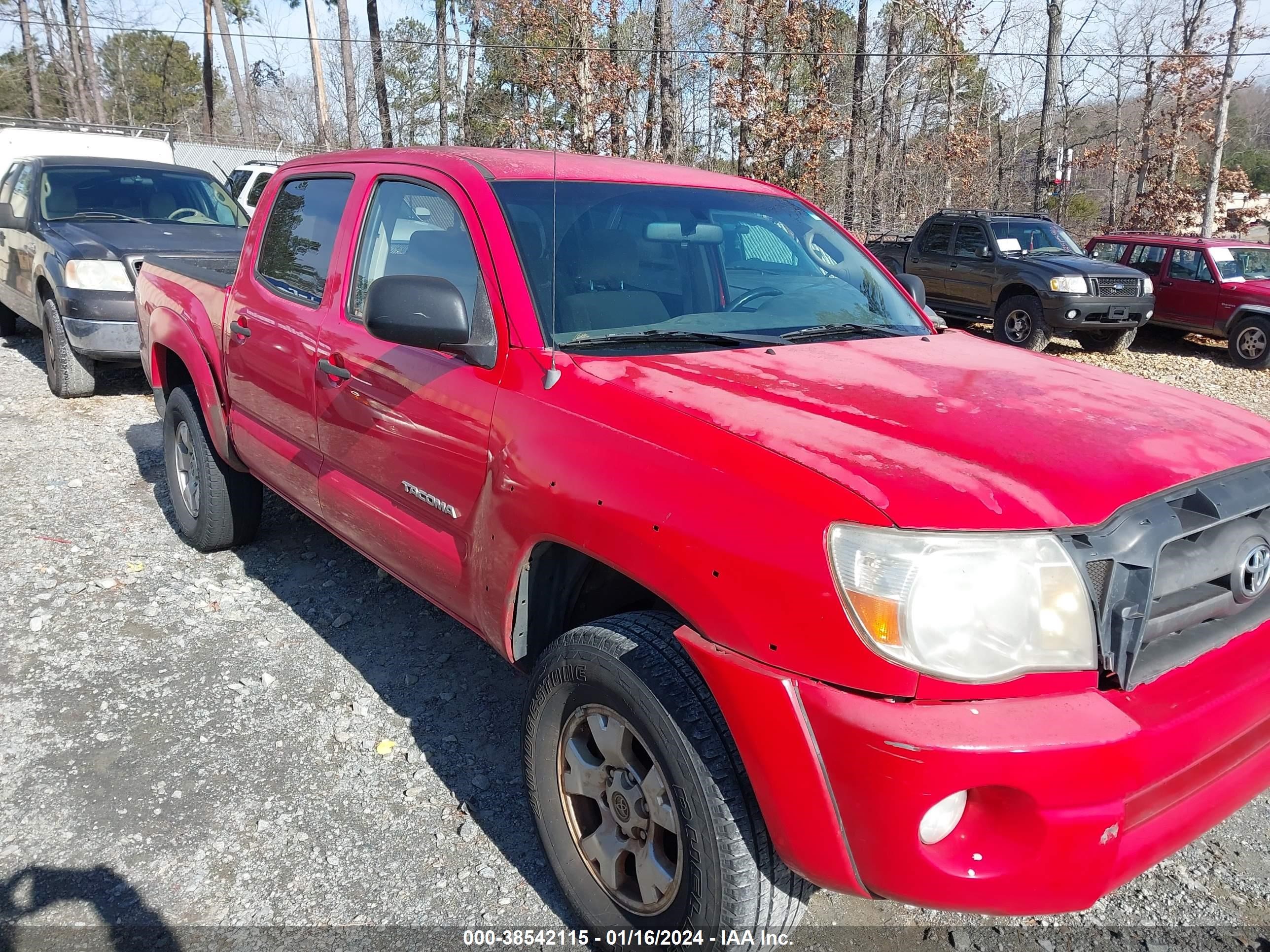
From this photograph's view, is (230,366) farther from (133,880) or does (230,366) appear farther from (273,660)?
(133,880)

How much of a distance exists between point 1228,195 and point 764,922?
2595 cm

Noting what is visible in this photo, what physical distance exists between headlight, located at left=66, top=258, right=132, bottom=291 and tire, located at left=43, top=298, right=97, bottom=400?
1.31 feet

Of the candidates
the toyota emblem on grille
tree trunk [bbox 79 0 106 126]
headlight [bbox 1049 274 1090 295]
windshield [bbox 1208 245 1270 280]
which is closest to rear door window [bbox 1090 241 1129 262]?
windshield [bbox 1208 245 1270 280]

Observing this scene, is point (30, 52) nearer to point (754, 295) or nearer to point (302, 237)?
point (302, 237)

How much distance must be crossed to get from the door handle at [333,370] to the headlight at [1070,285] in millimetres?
10760

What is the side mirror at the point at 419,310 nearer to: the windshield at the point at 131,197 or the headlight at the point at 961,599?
the headlight at the point at 961,599

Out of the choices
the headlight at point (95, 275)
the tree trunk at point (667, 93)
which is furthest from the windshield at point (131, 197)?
the tree trunk at point (667, 93)

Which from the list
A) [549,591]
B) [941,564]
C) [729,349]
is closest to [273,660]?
[549,591]

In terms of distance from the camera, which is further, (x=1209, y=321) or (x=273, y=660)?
(x=1209, y=321)

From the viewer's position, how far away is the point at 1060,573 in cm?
167

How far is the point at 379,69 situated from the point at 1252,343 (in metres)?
24.3

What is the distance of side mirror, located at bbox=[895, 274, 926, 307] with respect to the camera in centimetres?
359

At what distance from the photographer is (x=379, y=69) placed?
2750cm

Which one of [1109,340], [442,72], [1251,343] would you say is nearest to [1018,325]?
[1109,340]
